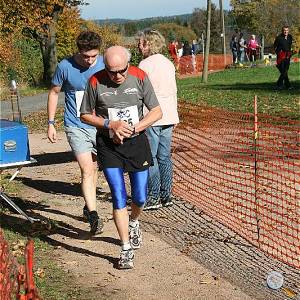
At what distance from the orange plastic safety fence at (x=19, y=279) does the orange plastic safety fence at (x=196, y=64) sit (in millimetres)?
37023

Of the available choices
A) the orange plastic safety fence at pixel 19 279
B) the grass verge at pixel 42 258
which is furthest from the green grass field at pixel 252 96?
the orange plastic safety fence at pixel 19 279

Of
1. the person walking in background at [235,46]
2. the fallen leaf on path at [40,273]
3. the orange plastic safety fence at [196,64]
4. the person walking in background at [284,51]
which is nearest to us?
the fallen leaf on path at [40,273]

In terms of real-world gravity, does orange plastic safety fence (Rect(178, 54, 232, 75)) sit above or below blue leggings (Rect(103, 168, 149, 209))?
below

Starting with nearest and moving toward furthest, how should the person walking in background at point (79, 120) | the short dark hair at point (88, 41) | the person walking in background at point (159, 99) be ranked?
the short dark hair at point (88, 41), the person walking in background at point (79, 120), the person walking in background at point (159, 99)

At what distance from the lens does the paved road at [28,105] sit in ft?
72.6

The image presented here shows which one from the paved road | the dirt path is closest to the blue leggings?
the dirt path

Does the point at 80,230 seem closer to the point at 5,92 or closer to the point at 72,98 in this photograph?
the point at 72,98

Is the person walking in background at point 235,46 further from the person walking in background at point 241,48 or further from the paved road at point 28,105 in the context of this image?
the paved road at point 28,105

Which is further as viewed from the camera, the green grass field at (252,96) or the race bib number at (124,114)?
the green grass field at (252,96)

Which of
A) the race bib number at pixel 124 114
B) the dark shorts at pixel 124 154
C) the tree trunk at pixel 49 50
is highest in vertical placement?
the race bib number at pixel 124 114

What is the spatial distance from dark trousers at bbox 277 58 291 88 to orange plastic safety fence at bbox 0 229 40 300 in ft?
55.6

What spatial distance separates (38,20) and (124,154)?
30219 mm

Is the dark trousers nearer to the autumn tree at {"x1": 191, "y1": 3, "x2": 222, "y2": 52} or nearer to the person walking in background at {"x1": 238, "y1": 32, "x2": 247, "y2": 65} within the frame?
the person walking in background at {"x1": 238, "y1": 32, "x2": 247, "y2": 65}

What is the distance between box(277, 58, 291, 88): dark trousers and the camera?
21.0 meters
